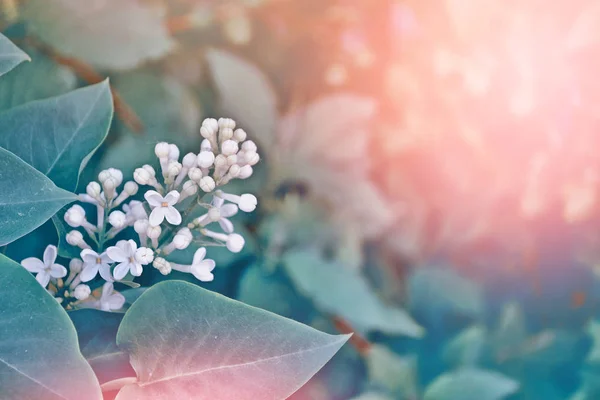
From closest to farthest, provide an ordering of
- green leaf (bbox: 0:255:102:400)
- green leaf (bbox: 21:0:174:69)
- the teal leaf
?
green leaf (bbox: 0:255:102:400)
green leaf (bbox: 21:0:174:69)
the teal leaf

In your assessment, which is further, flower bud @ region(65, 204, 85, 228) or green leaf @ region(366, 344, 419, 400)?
green leaf @ region(366, 344, 419, 400)

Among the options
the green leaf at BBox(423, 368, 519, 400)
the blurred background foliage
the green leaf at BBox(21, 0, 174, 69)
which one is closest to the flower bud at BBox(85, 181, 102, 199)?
the blurred background foliage

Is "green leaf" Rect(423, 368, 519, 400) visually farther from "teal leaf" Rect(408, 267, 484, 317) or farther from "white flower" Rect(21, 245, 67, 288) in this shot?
"white flower" Rect(21, 245, 67, 288)

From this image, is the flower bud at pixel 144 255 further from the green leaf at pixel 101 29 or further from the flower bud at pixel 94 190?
the green leaf at pixel 101 29

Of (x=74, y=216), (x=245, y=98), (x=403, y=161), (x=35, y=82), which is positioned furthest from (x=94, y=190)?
(x=403, y=161)

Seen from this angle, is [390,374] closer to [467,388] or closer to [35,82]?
[467,388]

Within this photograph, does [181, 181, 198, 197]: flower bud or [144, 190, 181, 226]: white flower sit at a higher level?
[181, 181, 198, 197]: flower bud
